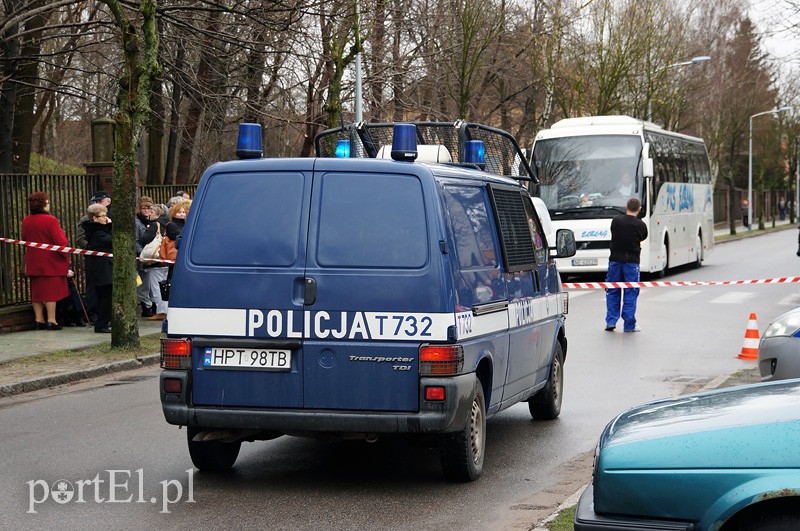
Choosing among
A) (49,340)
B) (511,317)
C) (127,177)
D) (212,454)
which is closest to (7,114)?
(49,340)

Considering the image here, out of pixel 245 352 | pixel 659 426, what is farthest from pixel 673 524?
pixel 245 352

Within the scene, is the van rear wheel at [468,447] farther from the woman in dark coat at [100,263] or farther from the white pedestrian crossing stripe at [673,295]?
the white pedestrian crossing stripe at [673,295]

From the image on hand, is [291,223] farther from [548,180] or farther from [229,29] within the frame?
[548,180]

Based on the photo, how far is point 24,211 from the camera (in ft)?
57.9

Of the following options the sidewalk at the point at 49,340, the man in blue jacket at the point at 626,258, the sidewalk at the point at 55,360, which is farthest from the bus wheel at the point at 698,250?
the sidewalk at the point at 55,360

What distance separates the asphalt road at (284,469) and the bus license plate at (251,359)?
2.49 ft

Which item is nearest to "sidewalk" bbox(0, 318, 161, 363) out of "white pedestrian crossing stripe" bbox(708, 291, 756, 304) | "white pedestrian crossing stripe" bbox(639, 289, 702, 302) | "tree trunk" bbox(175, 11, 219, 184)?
"tree trunk" bbox(175, 11, 219, 184)

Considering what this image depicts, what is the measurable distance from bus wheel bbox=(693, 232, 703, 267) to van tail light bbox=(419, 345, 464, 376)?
2732 centimetres

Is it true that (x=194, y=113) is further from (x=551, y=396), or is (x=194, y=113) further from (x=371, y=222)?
(x=371, y=222)

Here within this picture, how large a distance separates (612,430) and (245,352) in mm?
2734

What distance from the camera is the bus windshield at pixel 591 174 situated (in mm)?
27094

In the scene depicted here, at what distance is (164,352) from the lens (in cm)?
720

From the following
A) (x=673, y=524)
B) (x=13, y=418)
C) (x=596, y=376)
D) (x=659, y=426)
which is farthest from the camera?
(x=596, y=376)

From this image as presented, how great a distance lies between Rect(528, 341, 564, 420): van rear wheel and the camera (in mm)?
9594
